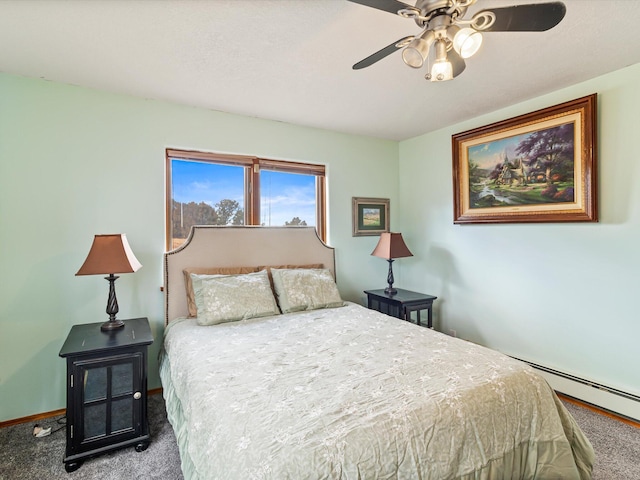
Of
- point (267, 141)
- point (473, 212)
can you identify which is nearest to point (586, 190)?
point (473, 212)

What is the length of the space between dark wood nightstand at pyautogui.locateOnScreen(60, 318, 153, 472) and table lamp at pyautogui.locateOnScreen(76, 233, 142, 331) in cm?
25

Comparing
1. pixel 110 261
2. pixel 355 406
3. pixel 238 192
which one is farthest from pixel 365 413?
pixel 238 192

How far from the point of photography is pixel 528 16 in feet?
4.17

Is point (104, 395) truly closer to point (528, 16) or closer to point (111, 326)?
point (111, 326)

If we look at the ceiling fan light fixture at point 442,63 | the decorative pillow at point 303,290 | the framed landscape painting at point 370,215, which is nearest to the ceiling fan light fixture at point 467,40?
the ceiling fan light fixture at point 442,63

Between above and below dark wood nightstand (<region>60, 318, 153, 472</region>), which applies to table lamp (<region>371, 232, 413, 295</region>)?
above

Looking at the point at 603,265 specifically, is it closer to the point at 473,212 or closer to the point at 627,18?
the point at 473,212

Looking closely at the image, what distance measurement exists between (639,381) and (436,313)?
1733 mm

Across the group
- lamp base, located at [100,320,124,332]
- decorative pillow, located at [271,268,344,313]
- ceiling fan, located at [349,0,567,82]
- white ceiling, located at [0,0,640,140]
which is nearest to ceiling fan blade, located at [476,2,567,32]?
ceiling fan, located at [349,0,567,82]

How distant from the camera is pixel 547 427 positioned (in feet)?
4.98

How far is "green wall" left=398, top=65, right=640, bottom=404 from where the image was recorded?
2.36 meters

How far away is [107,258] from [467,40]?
8.06ft

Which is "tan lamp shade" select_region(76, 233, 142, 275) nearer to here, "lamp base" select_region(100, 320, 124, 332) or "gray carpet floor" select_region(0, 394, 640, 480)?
"lamp base" select_region(100, 320, 124, 332)

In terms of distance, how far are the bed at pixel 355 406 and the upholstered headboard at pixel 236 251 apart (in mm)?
425
